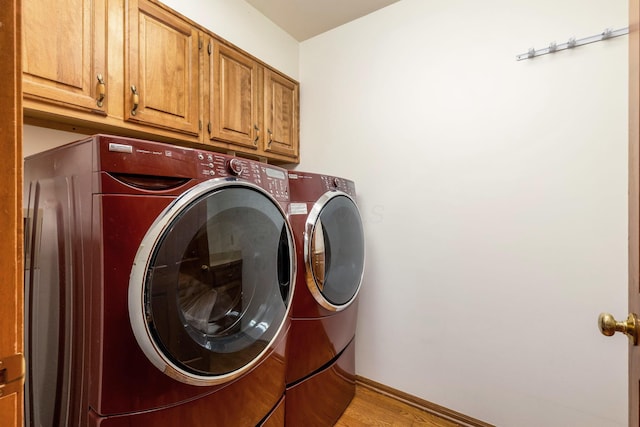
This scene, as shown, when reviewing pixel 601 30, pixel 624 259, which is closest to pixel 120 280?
pixel 624 259

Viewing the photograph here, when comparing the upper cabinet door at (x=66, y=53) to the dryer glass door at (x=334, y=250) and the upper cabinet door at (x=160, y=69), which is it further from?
the dryer glass door at (x=334, y=250)

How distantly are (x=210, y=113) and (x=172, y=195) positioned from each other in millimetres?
906

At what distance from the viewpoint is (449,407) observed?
1.67 meters

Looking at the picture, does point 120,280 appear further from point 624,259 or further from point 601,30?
point 601,30

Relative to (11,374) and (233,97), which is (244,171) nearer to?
(11,374)

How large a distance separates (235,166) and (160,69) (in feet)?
2.54

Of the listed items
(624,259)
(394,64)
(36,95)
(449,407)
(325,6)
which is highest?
(325,6)

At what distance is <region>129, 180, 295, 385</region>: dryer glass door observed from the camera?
769 mm

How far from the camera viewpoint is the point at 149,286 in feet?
2.48

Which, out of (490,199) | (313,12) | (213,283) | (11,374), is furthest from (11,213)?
(313,12)

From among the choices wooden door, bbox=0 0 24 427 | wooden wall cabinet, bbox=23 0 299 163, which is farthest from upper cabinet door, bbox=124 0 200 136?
wooden door, bbox=0 0 24 427

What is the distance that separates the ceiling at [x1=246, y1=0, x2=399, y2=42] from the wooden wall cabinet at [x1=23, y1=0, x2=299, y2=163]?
371mm

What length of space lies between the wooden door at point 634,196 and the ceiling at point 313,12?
1466 millimetres

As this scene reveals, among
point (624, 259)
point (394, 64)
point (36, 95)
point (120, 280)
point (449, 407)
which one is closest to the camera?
point (120, 280)
